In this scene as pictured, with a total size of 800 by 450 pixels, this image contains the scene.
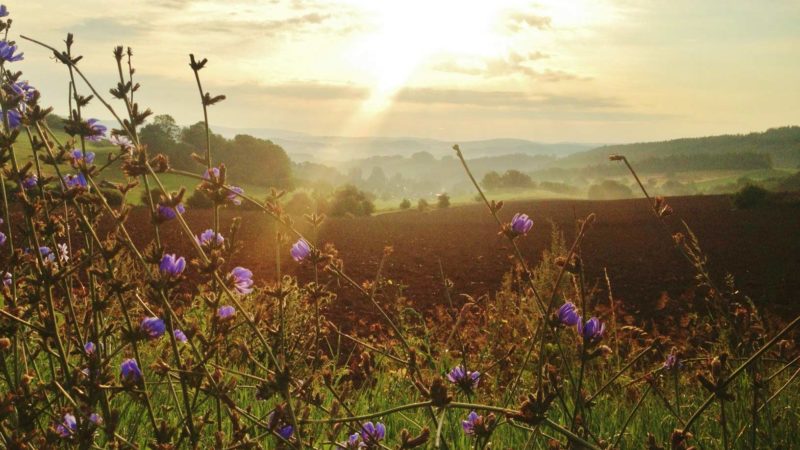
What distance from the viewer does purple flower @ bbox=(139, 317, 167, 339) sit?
5.35 feet

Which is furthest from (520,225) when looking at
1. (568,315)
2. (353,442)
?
(353,442)

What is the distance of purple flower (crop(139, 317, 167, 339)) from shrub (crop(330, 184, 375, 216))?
24.7 meters

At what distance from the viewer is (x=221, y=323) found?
69.6 inches

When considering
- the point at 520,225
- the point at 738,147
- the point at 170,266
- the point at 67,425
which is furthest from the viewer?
the point at 738,147

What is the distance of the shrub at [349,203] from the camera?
2673 cm

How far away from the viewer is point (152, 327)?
1653 mm

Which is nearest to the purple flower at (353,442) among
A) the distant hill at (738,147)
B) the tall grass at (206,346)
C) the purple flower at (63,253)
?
the tall grass at (206,346)

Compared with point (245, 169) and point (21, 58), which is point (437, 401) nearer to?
point (21, 58)

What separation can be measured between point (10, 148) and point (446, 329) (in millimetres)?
4890

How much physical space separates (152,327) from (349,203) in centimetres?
2584

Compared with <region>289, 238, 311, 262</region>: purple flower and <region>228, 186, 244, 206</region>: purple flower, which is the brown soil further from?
<region>228, 186, 244, 206</region>: purple flower

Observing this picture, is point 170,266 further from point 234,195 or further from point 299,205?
point 299,205

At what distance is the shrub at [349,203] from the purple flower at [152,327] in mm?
24685

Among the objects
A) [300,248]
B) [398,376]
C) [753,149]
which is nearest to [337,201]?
[398,376]
